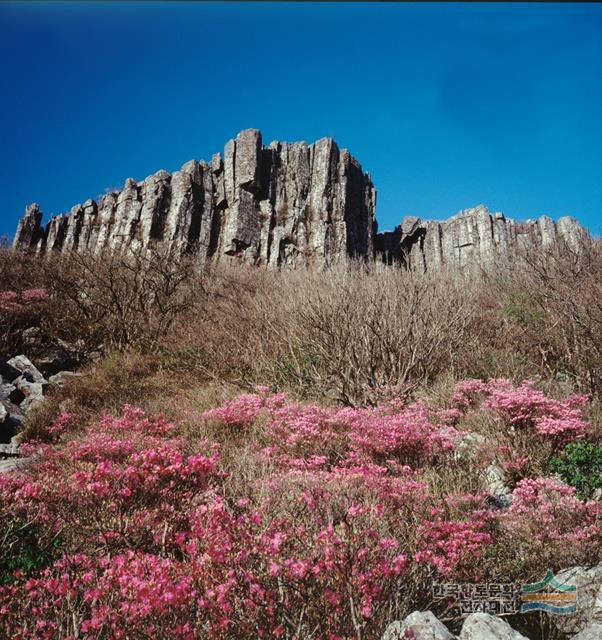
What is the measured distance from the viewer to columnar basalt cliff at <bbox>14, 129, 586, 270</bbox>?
32.0m

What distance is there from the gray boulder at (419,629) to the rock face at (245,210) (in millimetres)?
28887

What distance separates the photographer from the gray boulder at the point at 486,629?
225 centimetres

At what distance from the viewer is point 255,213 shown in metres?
34.1

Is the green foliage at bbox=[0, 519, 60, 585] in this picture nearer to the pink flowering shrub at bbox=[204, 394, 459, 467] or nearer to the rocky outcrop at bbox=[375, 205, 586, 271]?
the pink flowering shrub at bbox=[204, 394, 459, 467]

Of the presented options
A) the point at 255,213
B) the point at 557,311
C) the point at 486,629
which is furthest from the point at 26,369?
the point at 255,213

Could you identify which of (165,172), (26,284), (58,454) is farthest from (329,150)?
(58,454)

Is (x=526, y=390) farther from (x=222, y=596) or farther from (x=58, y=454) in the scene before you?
(x=58, y=454)

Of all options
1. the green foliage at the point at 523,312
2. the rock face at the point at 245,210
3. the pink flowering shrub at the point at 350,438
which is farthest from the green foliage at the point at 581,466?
the rock face at the point at 245,210

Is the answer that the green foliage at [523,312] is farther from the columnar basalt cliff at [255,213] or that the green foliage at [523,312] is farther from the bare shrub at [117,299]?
the columnar basalt cliff at [255,213]

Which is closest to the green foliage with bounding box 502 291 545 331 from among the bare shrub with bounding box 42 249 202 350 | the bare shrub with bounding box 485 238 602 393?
the bare shrub with bounding box 485 238 602 393

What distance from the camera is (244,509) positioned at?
347 centimetres

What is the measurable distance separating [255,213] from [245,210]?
93 centimetres

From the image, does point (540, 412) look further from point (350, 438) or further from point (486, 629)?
point (486, 629)

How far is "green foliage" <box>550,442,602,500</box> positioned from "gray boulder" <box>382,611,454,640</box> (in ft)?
9.71
